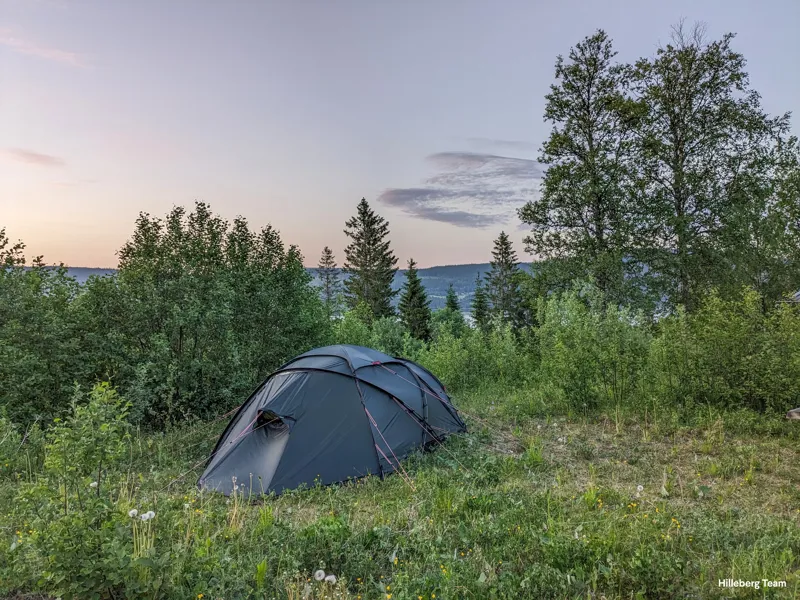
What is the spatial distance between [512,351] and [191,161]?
11.0 meters

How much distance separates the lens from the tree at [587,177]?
606 inches

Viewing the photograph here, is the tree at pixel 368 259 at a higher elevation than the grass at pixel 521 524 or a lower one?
higher

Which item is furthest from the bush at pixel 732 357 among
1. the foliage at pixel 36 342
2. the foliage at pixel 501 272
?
the foliage at pixel 501 272

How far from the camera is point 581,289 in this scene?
564 inches

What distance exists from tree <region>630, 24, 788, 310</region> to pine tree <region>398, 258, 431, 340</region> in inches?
1113

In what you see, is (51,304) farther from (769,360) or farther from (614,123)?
(614,123)

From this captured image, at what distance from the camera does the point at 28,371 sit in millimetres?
6852

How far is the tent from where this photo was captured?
5.63m

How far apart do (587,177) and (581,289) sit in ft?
14.7

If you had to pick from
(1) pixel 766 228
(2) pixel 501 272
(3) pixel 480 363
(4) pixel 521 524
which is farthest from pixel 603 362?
(2) pixel 501 272

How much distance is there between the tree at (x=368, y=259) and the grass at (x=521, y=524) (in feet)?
118

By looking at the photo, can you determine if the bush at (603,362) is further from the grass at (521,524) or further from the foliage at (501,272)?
the foliage at (501,272)

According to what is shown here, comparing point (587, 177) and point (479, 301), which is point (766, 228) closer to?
point (587, 177)

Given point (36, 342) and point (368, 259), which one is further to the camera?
point (368, 259)
